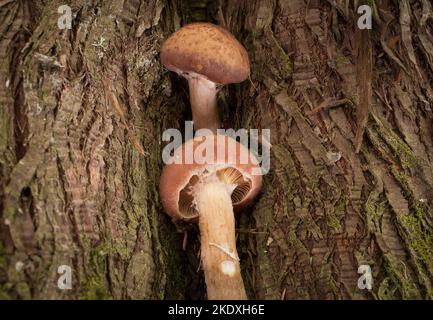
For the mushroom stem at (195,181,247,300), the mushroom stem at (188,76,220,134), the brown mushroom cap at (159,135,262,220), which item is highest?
the mushroom stem at (188,76,220,134)

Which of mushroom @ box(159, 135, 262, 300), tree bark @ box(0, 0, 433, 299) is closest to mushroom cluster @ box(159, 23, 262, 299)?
mushroom @ box(159, 135, 262, 300)

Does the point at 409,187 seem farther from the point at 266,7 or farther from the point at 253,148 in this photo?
the point at 266,7

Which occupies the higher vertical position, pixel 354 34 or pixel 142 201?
pixel 354 34

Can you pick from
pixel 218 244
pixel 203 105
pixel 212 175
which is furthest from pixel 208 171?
pixel 203 105

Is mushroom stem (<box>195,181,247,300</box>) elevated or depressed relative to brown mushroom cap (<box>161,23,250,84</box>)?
depressed

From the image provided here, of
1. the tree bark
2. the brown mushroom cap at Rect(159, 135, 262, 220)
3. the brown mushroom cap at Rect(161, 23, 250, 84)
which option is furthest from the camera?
Answer: the brown mushroom cap at Rect(161, 23, 250, 84)

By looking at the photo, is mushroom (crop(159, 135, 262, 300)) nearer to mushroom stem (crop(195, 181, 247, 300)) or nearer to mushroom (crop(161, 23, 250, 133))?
mushroom stem (crop(195, 181, 247, 300))

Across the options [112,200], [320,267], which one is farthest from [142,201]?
[320,267]
